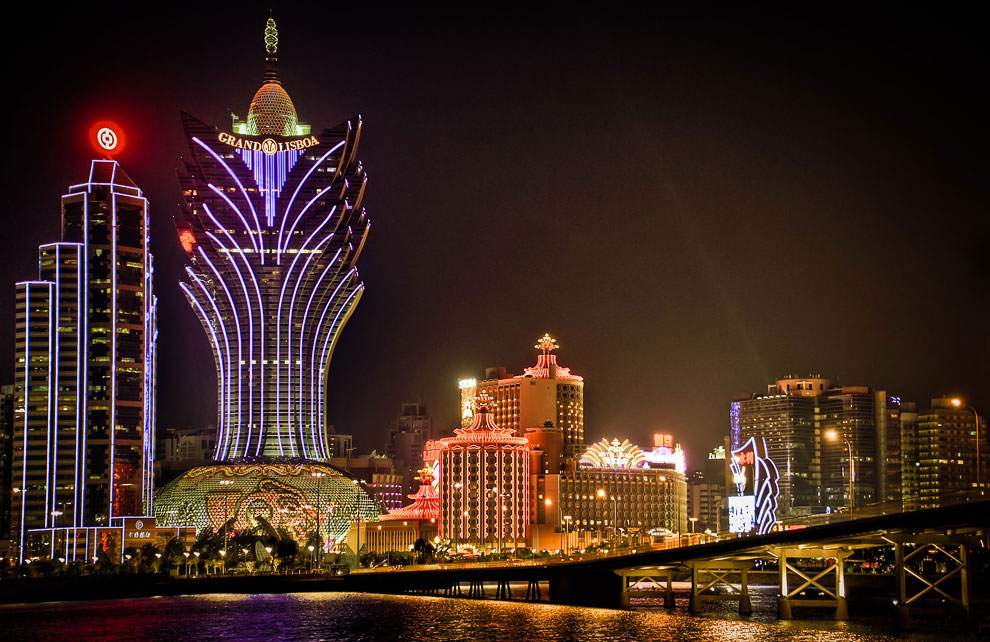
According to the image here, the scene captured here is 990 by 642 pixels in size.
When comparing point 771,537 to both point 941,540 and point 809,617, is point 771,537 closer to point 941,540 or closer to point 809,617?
point 941,540

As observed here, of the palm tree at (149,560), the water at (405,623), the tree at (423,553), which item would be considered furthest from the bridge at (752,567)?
the palm tree at (149,560)

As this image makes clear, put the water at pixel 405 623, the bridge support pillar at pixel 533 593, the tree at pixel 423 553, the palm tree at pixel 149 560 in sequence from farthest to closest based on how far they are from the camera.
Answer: the tree at pixel 423 553, the palm tree at pixel 149 560, the bridge support pillar at pixel 533 593, the water at pixel 405 623

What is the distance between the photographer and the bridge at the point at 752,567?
8450cm

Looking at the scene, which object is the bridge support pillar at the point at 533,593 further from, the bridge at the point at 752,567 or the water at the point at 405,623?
the water at the point at 405,623

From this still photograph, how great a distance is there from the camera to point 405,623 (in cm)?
10094

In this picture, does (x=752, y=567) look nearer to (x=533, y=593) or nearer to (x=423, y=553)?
(x=533, y=593)

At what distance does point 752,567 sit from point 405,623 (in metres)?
30.6

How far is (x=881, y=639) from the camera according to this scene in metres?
85.8

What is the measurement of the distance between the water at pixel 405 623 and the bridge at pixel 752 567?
250 centimetres

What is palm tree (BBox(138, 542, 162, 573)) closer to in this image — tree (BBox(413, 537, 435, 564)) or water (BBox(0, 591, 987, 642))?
water (BBox(0, 591, 987, 642))

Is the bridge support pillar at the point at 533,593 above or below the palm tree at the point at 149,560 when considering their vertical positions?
below

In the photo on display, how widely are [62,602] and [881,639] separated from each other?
75378 mm

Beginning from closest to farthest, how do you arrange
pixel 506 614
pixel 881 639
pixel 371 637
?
1. pixel 881 639
2. pixel 371 637
3. pixel 506 614

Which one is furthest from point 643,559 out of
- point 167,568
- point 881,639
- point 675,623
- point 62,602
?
point 167,568
